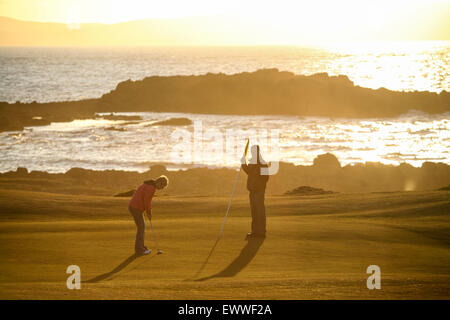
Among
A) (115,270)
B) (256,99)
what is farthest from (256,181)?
(256,99)

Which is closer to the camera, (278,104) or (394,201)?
(394,201)

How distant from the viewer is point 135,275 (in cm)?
1234

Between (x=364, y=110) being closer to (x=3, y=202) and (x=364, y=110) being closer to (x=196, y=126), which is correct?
(x=196, y=126)

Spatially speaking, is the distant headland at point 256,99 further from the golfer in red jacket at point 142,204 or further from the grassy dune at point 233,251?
the golfer in red jacket at point 142,204

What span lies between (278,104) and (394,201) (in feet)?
260

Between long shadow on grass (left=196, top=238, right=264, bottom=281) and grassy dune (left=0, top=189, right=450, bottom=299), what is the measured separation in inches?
0.9

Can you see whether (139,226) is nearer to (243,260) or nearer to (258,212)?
(243,260)

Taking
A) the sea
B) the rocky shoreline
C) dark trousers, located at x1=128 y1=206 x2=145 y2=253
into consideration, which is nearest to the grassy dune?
dark trousers, located at x1=128 y1=206 x2=145 y2=253

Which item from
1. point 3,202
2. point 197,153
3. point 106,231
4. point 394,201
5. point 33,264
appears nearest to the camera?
point 33,264

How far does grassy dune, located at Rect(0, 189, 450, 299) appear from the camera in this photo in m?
10.8

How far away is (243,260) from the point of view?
13836mm
